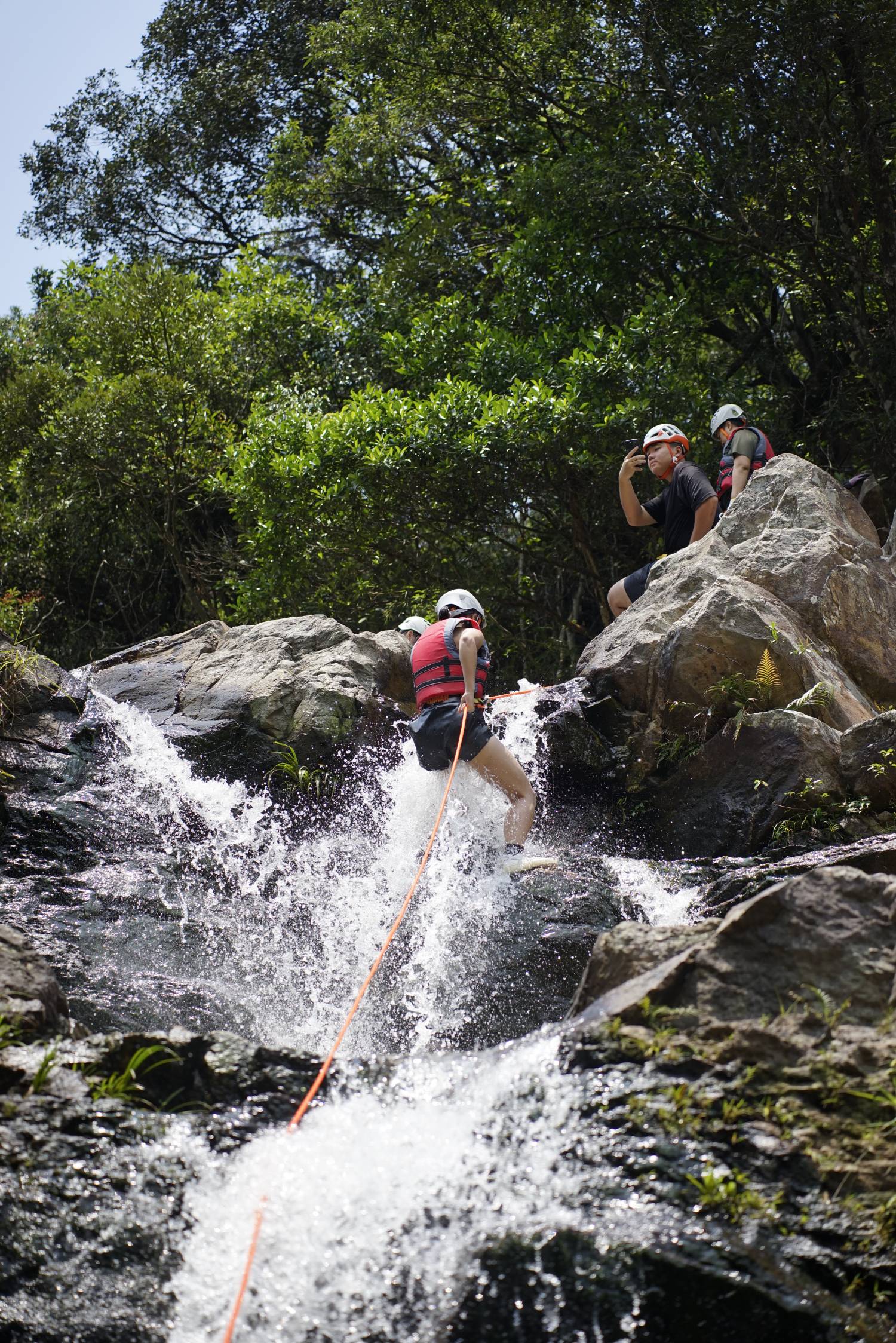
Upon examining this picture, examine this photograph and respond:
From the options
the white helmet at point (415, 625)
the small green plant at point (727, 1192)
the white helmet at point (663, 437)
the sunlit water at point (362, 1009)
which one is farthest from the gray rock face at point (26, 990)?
the white helmet at point (663, 437)

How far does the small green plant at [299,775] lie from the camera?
8680 mm

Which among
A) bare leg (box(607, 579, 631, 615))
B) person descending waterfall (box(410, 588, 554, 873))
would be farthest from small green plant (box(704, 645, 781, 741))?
bare leg (box(607, 579, 631, 615))

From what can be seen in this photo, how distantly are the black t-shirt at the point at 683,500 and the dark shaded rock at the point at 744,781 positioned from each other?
2.35 metres

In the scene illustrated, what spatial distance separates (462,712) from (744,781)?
1.94 meters

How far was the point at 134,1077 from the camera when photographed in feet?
13.5

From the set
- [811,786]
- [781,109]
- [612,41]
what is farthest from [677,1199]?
[612,41]

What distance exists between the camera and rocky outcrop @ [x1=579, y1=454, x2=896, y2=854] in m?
7.45

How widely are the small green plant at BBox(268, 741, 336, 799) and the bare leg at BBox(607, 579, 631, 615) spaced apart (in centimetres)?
295

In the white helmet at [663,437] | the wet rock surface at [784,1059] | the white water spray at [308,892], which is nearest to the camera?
the wet rock surface at [784,1059]

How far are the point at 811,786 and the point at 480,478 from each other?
6217 millimetres

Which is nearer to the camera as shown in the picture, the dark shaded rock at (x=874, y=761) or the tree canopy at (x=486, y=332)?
the dark shaded rock at (x=874, y=761)

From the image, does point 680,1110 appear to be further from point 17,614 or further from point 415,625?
point 17,614

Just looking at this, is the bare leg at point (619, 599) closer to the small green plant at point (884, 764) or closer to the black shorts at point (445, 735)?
the black shorts at point (445, 735)

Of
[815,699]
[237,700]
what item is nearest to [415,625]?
[237,700]
